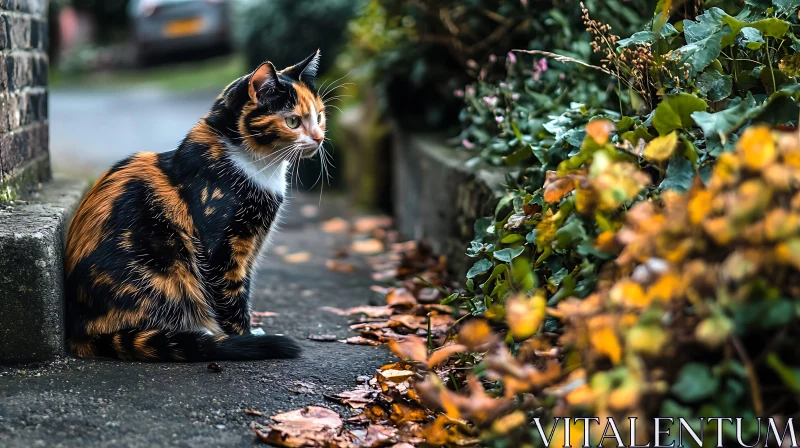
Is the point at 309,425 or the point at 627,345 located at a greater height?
the point at 627,345

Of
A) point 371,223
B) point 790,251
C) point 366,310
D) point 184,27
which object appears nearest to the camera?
point 790,251

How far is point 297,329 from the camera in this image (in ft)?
10.6

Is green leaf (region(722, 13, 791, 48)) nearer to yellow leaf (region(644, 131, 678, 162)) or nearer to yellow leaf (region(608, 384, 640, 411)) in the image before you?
yellow leaf (region(644, 131, 678, 162))

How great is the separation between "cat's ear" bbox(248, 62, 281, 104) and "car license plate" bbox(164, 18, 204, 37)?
44.8 ft

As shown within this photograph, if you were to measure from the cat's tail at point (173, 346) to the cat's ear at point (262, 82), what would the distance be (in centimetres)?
85

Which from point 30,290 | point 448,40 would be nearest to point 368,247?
point 448,40

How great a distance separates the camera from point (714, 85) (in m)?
2.44

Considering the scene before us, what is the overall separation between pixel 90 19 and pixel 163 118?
982cm

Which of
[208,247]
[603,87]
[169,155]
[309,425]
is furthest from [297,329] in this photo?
[603,87]

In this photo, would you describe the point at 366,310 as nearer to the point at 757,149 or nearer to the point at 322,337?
the point at 322,337

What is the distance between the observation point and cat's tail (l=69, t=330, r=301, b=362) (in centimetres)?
258

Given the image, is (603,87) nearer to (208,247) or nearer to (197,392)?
(208,247)

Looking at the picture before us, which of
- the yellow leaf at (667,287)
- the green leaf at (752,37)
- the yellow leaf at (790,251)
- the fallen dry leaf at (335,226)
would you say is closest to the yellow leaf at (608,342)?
the yellow leaf at (667,287)

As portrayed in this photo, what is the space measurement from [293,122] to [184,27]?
541 inches
